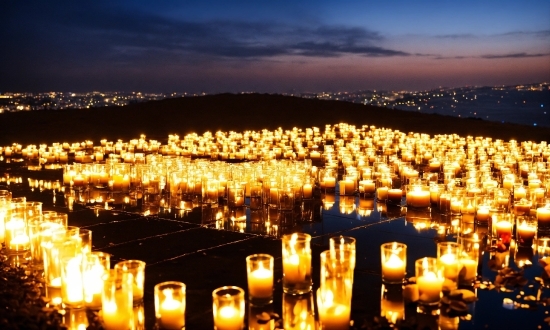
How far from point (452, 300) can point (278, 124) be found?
60.6ft

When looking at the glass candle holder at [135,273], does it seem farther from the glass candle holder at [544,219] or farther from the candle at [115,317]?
the glass candle holder at [544,219]

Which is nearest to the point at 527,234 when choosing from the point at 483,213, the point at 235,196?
the point at 483,213

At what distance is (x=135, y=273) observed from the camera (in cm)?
362

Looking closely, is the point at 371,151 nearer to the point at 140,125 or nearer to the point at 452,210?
the point at 452,210

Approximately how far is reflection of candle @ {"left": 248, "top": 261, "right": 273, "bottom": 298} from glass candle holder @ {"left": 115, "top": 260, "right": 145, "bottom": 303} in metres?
0.70

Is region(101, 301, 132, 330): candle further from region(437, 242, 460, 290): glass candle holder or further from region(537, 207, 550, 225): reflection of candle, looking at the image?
region(537, 207, 550, 225): reflection of candle

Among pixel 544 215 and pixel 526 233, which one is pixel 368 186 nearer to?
pixel 544 215

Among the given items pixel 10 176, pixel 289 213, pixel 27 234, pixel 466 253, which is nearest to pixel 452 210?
pixel 289 213

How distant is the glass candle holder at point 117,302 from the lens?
10.8 ft

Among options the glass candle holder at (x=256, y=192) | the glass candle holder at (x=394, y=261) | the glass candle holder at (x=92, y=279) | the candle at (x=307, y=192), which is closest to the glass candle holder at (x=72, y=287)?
the glass candle holder at (x=92, y=279)

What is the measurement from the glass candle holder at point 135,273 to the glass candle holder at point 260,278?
0.68 m

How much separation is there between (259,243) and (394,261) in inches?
63.3

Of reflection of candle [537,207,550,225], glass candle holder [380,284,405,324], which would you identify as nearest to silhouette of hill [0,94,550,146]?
reflection of candle [537,207,550,225]

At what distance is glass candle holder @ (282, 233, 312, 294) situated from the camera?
12.6ft
